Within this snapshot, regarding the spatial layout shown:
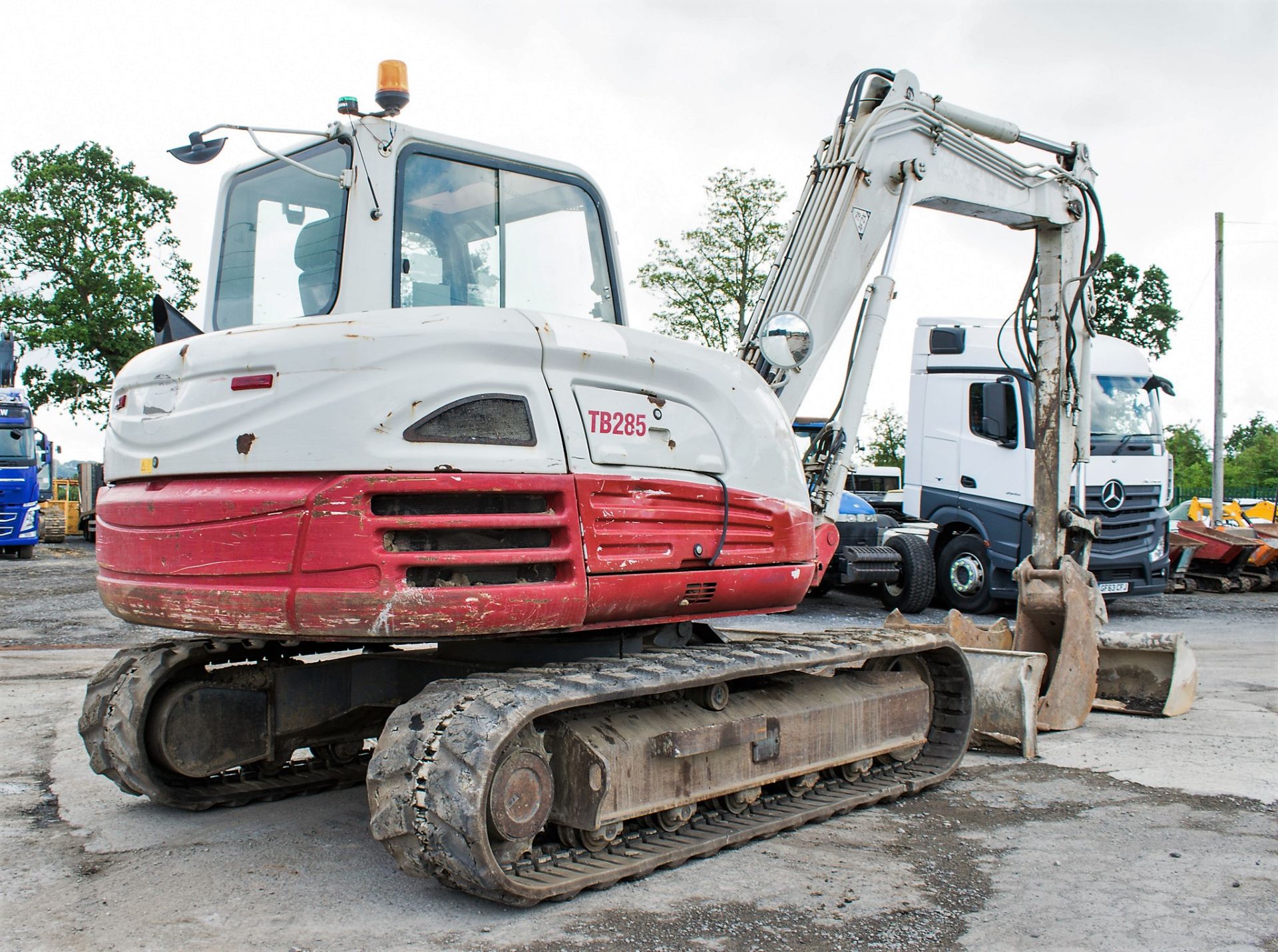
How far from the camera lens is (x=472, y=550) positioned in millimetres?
4086

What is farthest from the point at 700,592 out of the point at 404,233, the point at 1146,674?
the point at 1146,674

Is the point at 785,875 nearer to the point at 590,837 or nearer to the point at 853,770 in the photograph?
the point at 590,837

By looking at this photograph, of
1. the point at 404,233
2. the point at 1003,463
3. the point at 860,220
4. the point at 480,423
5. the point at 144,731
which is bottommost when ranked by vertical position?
the point at 144,731

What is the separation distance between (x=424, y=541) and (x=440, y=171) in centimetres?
159

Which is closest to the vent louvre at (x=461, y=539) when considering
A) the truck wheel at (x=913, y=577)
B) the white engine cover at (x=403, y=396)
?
the white engine cover at (x=403, y=396)

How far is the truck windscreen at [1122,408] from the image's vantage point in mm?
13633

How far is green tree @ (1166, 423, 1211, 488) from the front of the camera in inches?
2295

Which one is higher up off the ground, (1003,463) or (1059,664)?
(1003,463)

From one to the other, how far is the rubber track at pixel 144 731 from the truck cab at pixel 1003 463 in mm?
9403

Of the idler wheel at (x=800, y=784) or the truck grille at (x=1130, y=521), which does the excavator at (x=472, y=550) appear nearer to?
the idler wheel at (x=800, y=784)

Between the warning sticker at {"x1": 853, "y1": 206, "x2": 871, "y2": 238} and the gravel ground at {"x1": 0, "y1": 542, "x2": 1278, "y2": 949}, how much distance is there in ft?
9.86

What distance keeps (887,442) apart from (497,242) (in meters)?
47.0

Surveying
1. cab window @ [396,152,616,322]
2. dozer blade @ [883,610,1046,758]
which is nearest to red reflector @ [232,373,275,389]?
cab window @ [396,152,616,322]

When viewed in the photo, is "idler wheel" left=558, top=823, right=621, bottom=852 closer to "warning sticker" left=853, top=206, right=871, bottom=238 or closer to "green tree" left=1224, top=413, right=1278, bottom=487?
"warning sticker" left=853, top=206, right=871, bottom=238
